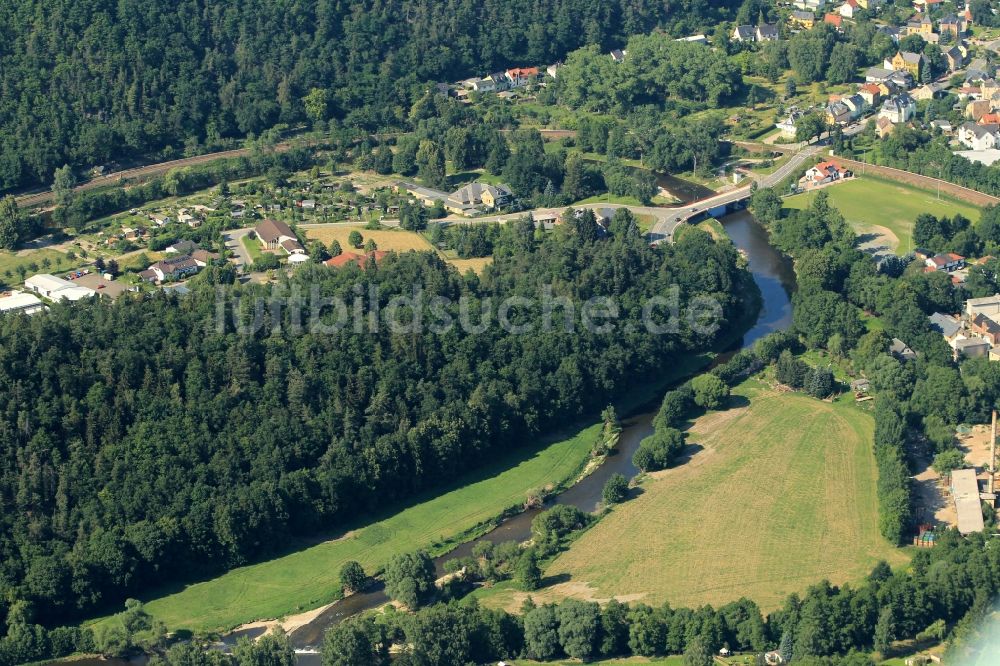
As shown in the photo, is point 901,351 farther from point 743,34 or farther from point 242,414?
point 743,34

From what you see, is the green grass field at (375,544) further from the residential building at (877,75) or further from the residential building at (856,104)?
the residential building at (877,75)

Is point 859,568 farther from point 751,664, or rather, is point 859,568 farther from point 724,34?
point 724,34

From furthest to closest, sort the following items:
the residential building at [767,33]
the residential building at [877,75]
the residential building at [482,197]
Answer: the residential building at [767,33], the residential building at [877,75], the residential building at [482,197]

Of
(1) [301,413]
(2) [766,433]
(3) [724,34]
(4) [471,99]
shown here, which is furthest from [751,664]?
(3) [724,34]

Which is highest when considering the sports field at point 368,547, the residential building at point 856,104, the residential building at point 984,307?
the residential building at point 856,104

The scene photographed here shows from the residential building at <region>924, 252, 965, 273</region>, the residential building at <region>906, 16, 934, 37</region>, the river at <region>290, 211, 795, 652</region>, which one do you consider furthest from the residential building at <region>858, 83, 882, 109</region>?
the residential building at <region>924, 252, 965, 273</region>

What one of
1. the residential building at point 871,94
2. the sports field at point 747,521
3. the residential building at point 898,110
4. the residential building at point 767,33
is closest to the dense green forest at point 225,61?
the residential building at point 767,33
